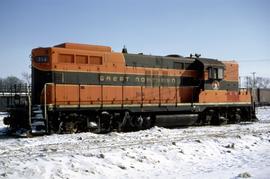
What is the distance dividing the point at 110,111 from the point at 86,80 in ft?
A: 6.11

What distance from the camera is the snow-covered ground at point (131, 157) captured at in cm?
852

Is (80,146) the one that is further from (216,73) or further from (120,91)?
(216,73)

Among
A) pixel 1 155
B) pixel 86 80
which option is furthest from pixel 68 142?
pixel 86 80

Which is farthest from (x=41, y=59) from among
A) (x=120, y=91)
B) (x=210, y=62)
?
(x=210, y=62)

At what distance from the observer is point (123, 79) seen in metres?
16.8

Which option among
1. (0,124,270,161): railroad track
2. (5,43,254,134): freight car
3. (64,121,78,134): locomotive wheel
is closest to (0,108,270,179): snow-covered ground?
(0,124,270,161): railroad track

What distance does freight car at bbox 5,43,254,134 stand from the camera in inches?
580

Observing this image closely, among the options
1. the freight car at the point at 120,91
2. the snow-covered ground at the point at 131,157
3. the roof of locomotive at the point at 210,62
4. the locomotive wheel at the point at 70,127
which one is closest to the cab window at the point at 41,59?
the freight car at the point at 120,91

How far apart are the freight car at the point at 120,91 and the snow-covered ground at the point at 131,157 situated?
1293mm

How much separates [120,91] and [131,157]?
22.5 feet

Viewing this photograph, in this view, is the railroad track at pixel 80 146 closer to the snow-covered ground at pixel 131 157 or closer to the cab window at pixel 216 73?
the snow-covered ground at pixel 131 157

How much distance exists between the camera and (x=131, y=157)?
33.1 feet

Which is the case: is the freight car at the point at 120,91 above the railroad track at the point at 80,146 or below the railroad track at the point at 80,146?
above

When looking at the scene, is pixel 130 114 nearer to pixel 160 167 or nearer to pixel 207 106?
pixel 207 106
